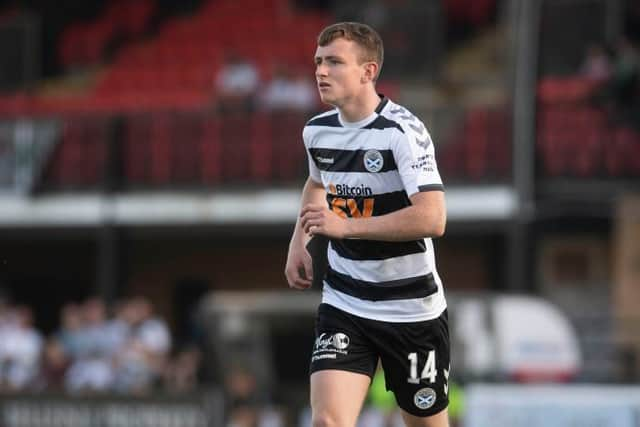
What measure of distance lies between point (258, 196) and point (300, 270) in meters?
14.1

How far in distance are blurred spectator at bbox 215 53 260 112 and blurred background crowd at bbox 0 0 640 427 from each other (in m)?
0.03

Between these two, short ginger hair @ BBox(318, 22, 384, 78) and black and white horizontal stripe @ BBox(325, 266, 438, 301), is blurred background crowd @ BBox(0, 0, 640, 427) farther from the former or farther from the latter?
short ginger hair @ BBox(318, 22, 384, 78)

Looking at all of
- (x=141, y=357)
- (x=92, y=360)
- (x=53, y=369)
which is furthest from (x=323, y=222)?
(x=53, y=369)

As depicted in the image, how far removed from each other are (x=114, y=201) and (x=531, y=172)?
18.5ft

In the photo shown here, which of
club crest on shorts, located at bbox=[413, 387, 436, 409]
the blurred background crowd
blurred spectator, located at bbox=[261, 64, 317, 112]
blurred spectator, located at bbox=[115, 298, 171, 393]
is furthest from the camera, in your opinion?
blurred spectator, located at bbox=[261, 64, 317, 112]

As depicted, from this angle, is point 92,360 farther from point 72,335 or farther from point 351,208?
point 351,208

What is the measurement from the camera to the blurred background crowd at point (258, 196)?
15.0m

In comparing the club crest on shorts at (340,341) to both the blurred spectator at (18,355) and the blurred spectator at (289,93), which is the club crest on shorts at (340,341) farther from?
the blurred spectator at (289,93)

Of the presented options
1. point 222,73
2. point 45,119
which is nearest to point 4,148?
point 45,119

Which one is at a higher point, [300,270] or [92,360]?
[300,270]

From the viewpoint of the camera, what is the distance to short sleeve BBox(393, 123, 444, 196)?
6.45m

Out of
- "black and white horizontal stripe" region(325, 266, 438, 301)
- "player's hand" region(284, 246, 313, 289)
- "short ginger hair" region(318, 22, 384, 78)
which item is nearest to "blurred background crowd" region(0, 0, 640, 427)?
"black and white horizontal stripe" region(325, 266, 438, 301)

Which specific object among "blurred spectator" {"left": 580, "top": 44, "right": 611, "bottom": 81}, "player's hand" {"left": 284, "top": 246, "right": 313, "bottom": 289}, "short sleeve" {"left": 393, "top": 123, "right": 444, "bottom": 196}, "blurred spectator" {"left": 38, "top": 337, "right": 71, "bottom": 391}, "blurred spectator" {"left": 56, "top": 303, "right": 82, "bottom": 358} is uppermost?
"blurred spectator" {"left": 580, "top": 44, "right": 611, "bottom": 81}

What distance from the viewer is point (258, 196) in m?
20.8
